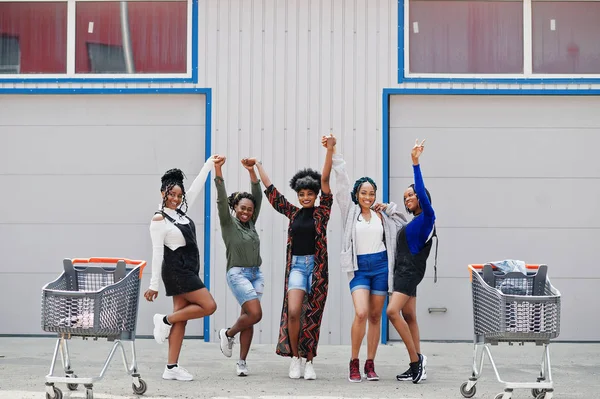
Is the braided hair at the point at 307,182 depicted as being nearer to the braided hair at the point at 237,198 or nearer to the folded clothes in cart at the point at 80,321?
the braided hair at the point at 237,198

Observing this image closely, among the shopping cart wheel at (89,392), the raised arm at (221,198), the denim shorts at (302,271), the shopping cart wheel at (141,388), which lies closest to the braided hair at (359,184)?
the denim shorts at (302,271)

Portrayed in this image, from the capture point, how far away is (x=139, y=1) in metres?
10.9

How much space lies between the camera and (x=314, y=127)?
10508mm

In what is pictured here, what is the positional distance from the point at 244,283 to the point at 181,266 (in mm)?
673

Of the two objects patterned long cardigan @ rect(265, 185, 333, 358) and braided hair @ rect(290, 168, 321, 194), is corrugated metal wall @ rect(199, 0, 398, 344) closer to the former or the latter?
braided hair @ rect(290, 168, 321, 194)

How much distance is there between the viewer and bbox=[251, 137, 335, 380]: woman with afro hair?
8.55 meters

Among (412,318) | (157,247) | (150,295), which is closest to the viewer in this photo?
(150,295)

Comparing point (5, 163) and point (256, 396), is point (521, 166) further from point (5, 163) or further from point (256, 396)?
point (5, 163)

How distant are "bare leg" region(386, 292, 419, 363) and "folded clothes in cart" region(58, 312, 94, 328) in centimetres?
242

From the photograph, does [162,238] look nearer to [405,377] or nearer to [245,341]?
[245,341]

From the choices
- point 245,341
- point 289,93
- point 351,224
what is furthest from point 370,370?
point 289,93

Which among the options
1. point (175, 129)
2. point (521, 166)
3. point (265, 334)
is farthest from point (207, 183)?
point (521, 166)

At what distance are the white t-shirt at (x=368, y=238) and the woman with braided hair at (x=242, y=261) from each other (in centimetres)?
91

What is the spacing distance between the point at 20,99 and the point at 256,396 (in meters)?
4.76
